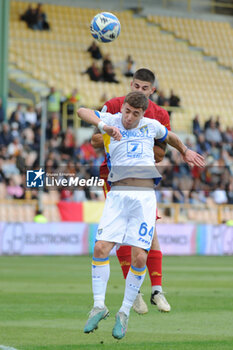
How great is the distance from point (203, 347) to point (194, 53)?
31083 mm

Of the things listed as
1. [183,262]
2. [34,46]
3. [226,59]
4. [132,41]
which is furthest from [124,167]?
[226,59]

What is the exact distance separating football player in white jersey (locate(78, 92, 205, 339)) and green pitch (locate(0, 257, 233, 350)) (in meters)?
0.52

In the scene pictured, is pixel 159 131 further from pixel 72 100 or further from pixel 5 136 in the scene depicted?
pixel 72 100

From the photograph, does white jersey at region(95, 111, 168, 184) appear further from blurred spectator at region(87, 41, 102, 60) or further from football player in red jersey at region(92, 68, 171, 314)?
blurred spectator at region(87, 41, 102, 60)

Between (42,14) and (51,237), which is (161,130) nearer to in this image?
(51,237)

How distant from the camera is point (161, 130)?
7.64 m

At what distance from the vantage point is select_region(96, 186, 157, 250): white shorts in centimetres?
714

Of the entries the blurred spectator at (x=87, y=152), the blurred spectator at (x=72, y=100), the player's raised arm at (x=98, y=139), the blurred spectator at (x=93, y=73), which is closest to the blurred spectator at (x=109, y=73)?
the blurred spectator at (x=93, y=73)

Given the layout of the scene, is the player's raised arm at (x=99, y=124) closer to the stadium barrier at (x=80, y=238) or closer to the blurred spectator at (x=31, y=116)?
the stadium barrier at (x=80, y=238)

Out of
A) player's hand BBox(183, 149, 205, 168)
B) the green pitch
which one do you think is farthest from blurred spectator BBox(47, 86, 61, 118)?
player's hand BBox(183, 149, 205, 168)

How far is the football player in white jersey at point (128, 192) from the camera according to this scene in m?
7.13

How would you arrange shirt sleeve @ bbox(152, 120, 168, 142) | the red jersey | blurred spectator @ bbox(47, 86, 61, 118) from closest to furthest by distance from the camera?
shirt sleeve @ bbox(152, 120, 168, 142) < the red jersey < blurred spectator @ bbox(47, 86, 61, 118)

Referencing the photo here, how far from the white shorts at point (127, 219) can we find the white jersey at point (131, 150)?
200 millimetres

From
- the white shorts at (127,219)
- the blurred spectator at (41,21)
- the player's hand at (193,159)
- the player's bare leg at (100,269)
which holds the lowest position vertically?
the player's bare leg at (100,269)
